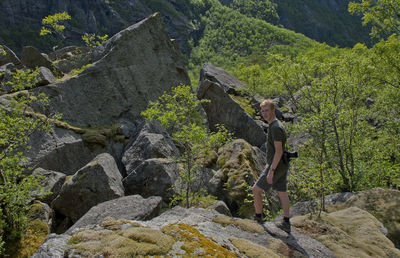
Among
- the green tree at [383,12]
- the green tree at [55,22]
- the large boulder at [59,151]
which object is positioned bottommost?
→ the large boulder at [59,151]

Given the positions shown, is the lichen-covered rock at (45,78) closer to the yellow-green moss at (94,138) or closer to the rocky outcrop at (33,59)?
the rocky outcrop at (33,59)

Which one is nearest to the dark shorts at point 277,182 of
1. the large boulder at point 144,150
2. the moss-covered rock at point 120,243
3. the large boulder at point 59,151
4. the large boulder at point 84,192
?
the moss-covered rock at point 120,243

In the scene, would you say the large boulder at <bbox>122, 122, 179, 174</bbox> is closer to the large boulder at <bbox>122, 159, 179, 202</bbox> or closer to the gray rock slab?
the large boulder at <bbox>122, 159, 179, 202</bbox>

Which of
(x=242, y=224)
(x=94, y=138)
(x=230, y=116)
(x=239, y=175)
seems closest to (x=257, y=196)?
(x=242, y=224)

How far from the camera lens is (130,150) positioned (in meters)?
23.2

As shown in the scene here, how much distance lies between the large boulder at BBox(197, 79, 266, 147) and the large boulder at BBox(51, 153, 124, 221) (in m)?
18.7

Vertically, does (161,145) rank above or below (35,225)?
above

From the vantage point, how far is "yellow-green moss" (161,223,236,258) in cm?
647

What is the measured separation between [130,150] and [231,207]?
10160 mm

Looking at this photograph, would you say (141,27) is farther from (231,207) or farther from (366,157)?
(366,157)

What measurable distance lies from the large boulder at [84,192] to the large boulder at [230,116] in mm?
18707

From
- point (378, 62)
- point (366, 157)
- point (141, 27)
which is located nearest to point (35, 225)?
point (366, 157)

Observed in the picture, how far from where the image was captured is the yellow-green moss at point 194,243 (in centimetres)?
647

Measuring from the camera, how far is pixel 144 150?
875 inches
